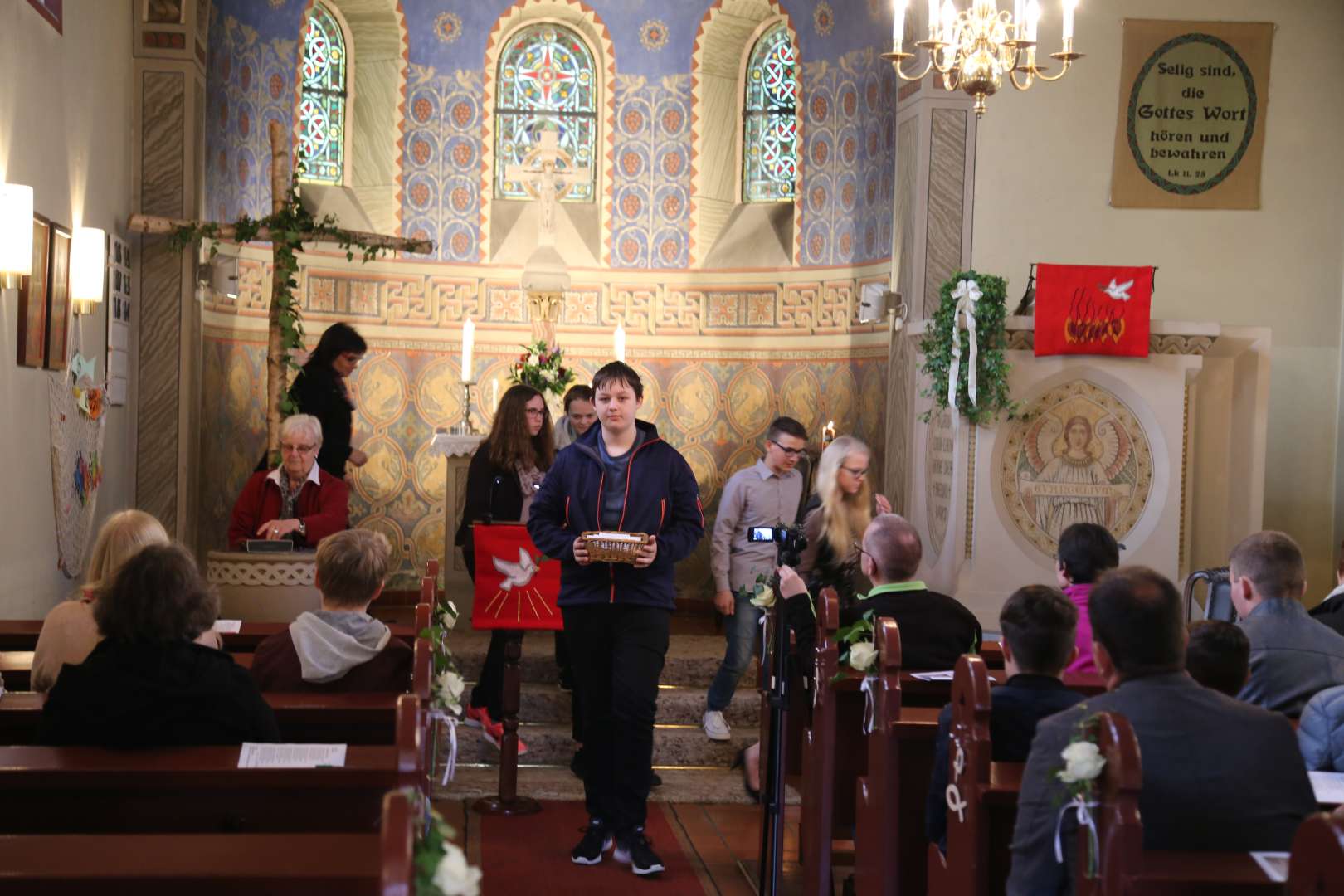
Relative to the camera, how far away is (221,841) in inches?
88.5

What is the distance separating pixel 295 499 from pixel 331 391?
1.32 meters

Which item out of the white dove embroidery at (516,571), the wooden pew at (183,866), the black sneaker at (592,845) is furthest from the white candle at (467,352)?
the wooden pew at (183,866)

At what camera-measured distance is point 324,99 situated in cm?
1067

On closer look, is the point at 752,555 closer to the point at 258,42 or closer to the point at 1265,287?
the point at 1265,287

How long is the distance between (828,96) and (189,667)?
27.4 feet

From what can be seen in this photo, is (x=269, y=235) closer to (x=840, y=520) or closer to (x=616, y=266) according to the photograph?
(x=616, y=266)

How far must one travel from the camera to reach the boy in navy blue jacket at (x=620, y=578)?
16.0 ft

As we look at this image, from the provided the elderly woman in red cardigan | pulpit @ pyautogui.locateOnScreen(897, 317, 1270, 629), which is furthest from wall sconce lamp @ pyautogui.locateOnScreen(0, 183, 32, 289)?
pulpit @ pyautogui.locateOnScreen(897, 317, 1270, 629)

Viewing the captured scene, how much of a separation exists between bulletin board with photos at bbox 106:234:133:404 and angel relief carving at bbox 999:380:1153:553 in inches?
194

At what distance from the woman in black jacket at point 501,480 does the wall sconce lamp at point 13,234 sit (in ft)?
6.97

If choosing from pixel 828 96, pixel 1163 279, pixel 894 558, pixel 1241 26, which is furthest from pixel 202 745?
pixel 828 96

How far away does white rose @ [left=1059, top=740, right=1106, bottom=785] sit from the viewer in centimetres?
230

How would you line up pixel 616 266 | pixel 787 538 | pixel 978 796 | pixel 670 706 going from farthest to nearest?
1. pixel 616 266
2. pixel 670 706
3. pixel 787 538
4. pixel 978 796

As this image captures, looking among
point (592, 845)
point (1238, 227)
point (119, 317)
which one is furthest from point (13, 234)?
point (1238, 227)
